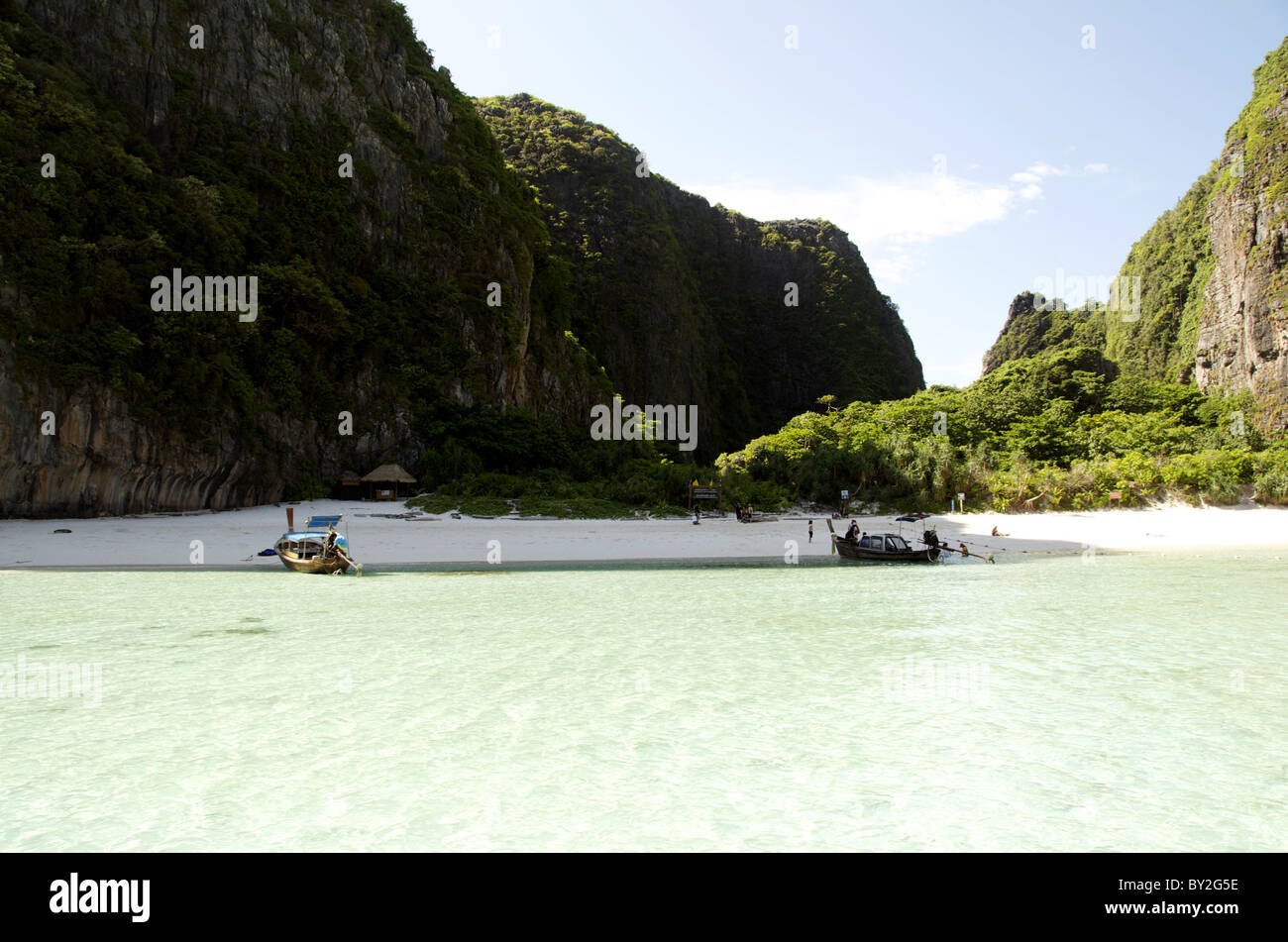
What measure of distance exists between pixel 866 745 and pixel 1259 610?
41.1 feet

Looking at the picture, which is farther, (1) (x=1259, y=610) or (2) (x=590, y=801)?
(1) (x=1259, y=610)

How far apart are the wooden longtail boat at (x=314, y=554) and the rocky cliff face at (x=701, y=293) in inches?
2384

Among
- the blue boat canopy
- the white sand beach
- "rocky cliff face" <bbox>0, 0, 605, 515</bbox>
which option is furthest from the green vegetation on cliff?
the blue boat canopy

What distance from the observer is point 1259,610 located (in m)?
13.9

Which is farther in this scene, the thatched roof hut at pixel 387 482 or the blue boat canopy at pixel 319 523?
the thatched roof hut at pixel 387 482

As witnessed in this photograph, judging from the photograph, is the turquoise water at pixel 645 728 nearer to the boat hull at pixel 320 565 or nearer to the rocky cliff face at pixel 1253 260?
the boat hull at pixel 320 565

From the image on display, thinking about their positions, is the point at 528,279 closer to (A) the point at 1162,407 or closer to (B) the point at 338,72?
(B) the point at 338,72

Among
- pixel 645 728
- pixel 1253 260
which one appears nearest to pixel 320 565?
pixel 645 728

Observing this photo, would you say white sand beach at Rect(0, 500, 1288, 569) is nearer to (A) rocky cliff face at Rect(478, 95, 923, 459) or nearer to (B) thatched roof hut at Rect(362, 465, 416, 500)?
(B) thatched roof hut at Rect(362, 465, 416, 500)

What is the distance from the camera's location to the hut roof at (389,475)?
3403cm

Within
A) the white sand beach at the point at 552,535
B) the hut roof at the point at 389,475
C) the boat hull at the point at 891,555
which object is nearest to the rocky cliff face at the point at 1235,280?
the white sand beach at the point at 552,535

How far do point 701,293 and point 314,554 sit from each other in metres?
92.1
